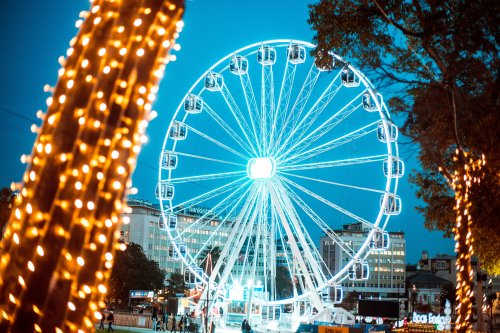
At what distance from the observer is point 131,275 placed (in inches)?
2904

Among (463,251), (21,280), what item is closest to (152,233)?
(463,251)

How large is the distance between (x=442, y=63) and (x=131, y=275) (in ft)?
220

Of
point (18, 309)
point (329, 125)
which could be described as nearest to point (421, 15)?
point (18, 309)

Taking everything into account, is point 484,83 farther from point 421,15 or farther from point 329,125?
point 329,125

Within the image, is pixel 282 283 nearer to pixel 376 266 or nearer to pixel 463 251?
pixel 376 266

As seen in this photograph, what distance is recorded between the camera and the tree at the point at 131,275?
71.9 metres

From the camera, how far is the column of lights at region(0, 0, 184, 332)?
128 inches

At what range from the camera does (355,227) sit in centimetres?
15238

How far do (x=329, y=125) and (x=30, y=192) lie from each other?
27216 millimetres

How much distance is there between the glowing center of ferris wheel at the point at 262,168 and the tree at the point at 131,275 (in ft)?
144

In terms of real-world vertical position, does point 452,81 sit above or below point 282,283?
above

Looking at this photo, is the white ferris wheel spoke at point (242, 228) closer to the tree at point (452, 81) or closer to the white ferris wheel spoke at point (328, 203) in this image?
the white ferris wheel spoke at point (328, 203)

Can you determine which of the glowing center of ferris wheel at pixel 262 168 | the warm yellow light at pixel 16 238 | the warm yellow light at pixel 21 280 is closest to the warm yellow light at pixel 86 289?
the warm yellow light at pixel 21 280

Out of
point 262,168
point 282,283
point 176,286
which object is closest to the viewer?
point 262,168
